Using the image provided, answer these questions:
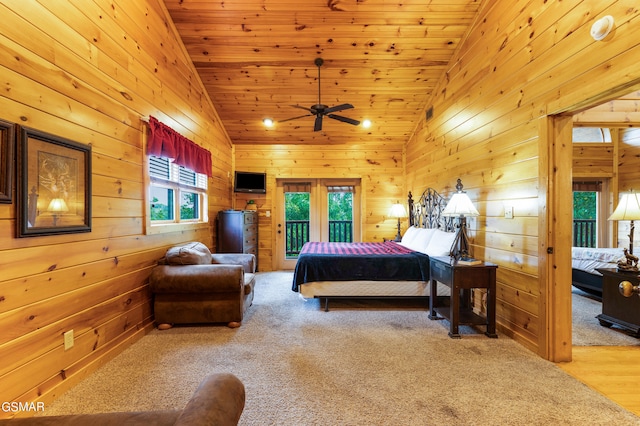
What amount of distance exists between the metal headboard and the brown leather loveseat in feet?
11.9

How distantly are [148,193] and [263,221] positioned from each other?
124 inches

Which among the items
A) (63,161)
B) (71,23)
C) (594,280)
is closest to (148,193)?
(63,161)

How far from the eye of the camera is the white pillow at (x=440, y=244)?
11.3 ft

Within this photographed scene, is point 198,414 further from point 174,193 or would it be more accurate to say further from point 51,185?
point 174,193

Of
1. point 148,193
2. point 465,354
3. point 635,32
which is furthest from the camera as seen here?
point 148,193

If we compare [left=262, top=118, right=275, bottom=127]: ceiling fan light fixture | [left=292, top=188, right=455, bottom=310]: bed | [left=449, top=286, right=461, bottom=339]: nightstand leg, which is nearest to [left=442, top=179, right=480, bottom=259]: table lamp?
[left=449, top=286, right=461, bottom=339]: nightstand leg

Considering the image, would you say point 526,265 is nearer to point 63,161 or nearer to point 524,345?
point 524,345

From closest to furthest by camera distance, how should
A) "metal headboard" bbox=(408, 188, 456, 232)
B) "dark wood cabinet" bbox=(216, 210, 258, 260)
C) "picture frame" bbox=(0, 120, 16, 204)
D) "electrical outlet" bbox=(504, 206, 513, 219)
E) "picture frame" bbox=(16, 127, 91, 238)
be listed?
"picture frame" bbox=(0, 120, 16, 204), "picture frame" bbox=(16, 127, 91, 238), "electrical outlet" bbox=(504, 206, 513, 219), "metal headboard" bbox=(408, 188, 456, 232), "dark wood cabinet" bbox=(216, 210, 258, 260)

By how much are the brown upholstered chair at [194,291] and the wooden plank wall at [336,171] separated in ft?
9.73

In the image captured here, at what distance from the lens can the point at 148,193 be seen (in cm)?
289

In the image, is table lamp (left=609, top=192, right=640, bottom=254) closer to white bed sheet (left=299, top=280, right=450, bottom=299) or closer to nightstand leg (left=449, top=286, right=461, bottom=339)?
nightstand leg (left=449, top=286, right=461, bottom=339)

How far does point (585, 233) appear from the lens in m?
5.57

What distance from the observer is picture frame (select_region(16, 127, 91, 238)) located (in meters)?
1.62

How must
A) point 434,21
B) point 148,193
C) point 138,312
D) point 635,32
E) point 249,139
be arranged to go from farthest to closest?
point 249,139 → point 434,21 → point 148,193 → point 138,312 → point 635,32
